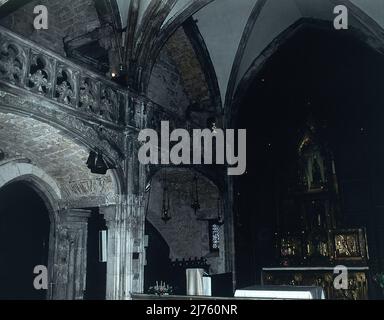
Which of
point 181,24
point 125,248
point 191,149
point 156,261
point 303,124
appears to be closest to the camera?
point 125,248

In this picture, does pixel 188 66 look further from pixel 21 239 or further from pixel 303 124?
pixel 21 239

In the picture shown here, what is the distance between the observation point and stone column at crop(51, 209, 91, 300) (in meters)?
9.05

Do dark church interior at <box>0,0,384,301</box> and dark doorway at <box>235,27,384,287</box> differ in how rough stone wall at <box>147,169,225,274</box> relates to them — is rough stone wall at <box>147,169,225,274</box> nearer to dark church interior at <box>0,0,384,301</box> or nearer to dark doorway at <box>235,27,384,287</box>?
dark church interior at <box>0,0,384,301</box>

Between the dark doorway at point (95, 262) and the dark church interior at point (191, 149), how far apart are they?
39mm

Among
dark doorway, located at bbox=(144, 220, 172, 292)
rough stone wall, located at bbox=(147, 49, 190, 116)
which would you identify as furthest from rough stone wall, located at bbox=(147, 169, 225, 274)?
rough stone wall, located at bbox=(147, 49, 190, 116)

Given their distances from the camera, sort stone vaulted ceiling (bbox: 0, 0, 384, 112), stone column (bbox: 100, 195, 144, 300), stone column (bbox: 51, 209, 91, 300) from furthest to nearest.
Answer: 1. stone column (bbox: 51, 209, 91, 300)
2. stone vaulted ceiling (bbox: 0, 0, 384, 112)
3. stone column (bbox: 100, 195, 144, 300)

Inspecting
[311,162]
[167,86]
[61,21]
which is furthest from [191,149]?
[61,21]

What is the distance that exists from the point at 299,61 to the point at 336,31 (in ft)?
4.55

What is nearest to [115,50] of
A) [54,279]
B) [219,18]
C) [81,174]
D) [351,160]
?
[81,174]

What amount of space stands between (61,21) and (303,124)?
741cm

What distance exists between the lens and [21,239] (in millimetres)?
8906

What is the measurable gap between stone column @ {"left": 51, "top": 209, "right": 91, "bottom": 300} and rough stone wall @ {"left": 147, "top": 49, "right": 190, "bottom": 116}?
13.0 ft

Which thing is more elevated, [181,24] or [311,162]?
[181,24]
